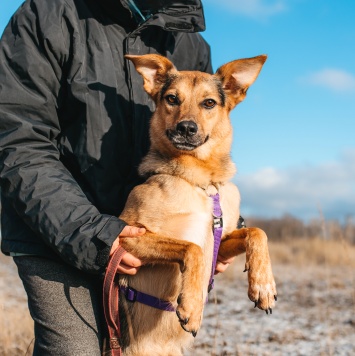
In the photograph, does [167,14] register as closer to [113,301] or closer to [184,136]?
[184,136]

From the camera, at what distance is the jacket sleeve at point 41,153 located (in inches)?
119

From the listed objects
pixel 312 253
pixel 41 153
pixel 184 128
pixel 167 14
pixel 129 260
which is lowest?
pixel 312 253

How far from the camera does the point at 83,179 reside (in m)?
3.40

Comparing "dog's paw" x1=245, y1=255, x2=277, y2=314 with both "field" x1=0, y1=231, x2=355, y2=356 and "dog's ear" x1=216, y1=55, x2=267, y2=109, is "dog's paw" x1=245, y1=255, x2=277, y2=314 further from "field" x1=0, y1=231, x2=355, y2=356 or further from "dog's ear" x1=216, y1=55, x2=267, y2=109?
"dog's ear" x1=216, y1=55, x2=267, y2=109

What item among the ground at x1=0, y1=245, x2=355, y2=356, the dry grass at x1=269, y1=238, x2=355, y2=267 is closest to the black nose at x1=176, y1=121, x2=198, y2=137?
the ground at x1=0, y1=245, x2=355, y2=356

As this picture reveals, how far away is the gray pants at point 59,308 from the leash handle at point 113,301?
0.10 meters

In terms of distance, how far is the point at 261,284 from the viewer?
10.4 ft

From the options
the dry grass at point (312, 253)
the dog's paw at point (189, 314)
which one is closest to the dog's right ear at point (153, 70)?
the dog's paw at point (189, 314)

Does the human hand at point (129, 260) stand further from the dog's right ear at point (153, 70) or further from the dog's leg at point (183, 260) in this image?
the dog's right ear at point (153, 70)

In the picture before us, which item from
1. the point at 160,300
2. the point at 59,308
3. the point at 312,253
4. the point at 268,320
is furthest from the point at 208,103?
the point at 312,253

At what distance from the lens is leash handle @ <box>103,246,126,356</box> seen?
3.08 m

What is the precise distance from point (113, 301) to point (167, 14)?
1.84m

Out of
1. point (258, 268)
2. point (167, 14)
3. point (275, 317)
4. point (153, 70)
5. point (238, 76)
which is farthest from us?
point (275, 317)

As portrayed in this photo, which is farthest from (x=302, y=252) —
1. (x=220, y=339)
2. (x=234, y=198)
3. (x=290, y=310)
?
(x=234, y=198)
